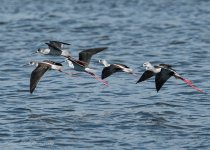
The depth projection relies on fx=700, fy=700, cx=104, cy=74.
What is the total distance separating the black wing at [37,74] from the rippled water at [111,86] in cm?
70

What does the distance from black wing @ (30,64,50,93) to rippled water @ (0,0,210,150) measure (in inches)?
27.4

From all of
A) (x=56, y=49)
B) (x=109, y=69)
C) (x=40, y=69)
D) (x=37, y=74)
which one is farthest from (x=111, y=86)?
(x=37, y=74)

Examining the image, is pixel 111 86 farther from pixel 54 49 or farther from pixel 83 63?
pixel 83 63

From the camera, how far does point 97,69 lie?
83.7 ft

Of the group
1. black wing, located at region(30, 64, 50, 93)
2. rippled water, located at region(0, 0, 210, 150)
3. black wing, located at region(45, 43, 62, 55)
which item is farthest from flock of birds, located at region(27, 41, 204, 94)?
rippled water, located at region(0, 0, 210, 150)

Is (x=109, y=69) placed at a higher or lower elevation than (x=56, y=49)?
lower

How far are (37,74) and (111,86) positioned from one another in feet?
12.9

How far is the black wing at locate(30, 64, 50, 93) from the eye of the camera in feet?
61.6

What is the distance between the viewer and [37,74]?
19.1m

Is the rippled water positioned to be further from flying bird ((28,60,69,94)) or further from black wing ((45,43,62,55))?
black wing ((45,43,62,55))

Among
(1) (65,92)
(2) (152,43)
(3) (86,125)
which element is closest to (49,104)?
(1) (65,92)

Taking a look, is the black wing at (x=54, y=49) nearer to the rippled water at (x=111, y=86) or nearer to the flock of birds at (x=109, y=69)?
the flock of birds at (x=109, y=69)

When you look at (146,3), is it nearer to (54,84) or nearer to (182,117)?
(54,84)

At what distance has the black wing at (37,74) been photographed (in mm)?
18766
